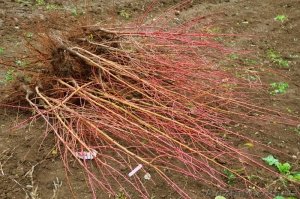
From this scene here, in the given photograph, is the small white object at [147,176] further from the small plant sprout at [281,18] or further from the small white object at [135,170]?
the small plant sprout at [281,18]

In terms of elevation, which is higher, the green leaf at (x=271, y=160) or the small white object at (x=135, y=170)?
the small white object at (x=135, y=170)

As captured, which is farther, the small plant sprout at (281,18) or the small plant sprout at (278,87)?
the small plant sprout at (281,18)

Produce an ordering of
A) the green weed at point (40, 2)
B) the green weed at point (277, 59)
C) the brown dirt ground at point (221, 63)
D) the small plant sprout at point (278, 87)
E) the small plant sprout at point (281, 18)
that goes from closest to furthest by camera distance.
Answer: the brown dirt ground at point (221, 63)
the small plant sprout at point (278, 87)
the green weed at point (277, 59)
the small plant sprout at point (281, 18)
the green weed at point (40, 2)

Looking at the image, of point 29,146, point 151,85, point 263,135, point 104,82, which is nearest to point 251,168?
point 263,135

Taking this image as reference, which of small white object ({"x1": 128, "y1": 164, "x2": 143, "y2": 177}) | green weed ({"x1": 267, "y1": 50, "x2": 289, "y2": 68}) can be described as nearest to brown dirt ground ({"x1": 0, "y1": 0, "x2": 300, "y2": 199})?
green weed ({"x1": 267, "y1": 50, "x2": 289, "y2": 68})

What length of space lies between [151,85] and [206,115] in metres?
0.44

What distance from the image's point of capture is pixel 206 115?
2.56 m

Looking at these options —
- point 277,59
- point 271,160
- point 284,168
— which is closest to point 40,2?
point 277,59

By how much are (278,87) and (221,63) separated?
63cm

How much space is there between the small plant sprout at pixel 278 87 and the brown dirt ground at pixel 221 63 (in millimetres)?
53

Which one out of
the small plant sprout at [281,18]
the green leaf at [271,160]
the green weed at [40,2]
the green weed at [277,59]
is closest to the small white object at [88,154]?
the green leaf at [271,160]

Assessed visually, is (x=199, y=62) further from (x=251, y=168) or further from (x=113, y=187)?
(x=113, y=187)

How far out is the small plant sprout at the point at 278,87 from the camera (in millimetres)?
3264

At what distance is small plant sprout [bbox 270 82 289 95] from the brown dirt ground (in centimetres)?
5
